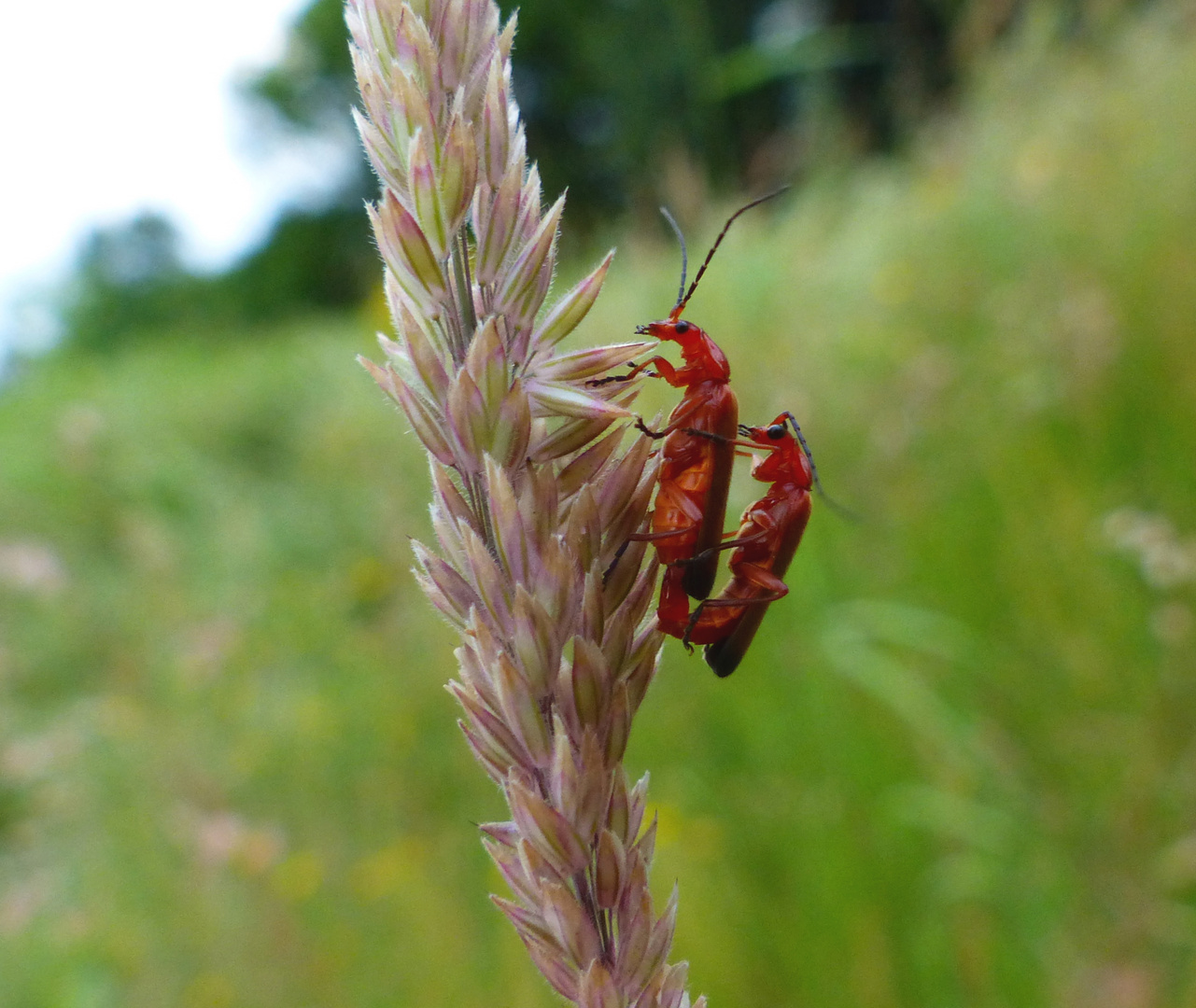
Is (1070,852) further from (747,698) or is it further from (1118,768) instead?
(747,698)

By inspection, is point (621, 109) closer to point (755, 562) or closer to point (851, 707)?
point (851, 707)

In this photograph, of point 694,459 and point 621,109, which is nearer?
point 694,459

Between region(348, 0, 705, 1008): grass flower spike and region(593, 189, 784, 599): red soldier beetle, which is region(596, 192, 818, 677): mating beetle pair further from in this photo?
region(348, 0, 705, 1008): grass flower spike

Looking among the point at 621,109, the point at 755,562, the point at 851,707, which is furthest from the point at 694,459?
the point at 621,109

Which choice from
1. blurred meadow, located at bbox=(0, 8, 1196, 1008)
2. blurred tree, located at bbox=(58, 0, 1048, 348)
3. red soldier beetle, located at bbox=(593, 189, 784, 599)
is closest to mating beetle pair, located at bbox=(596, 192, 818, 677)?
red soldier beetle, located at bbox=(593, 189, 784, 599)

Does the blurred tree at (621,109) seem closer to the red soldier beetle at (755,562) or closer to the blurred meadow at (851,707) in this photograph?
the red soldier beetle at (755,562)
